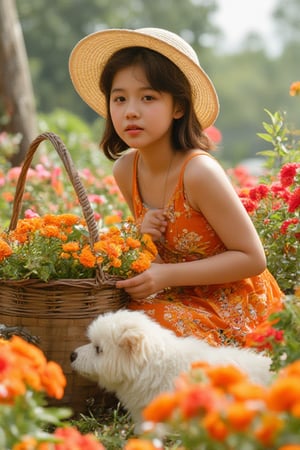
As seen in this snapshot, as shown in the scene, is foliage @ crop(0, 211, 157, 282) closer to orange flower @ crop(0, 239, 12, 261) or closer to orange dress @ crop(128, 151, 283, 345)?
orange flower @ crop(0, 239, 12, 261)

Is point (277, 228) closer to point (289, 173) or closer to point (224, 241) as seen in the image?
point (289, 173)

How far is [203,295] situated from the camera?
10.6 ft

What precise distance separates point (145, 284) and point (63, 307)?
1.11 ft

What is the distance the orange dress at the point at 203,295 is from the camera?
3.08 meters

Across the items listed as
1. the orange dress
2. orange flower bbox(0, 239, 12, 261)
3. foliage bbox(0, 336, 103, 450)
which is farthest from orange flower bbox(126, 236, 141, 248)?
foliage bbox(0, 336, 103, 450)

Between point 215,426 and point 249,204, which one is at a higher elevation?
point 249,204

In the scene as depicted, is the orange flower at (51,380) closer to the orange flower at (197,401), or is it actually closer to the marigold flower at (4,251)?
the orange flower at (197,401)

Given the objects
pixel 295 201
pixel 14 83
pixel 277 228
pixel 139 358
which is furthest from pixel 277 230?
pixel 14 83

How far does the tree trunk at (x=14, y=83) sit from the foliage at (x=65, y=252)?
442 centimetres

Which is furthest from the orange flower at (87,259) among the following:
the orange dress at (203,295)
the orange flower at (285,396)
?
the orange flower at (285,396)

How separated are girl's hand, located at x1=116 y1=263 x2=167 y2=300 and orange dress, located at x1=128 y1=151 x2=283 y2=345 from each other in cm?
12

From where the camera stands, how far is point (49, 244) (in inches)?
112

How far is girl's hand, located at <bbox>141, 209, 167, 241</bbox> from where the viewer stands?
3244 mm

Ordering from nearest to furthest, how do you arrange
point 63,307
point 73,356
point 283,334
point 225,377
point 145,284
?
point 225,377 → point 283,334 → point 73,356 → point 63,307 → point 145,284
